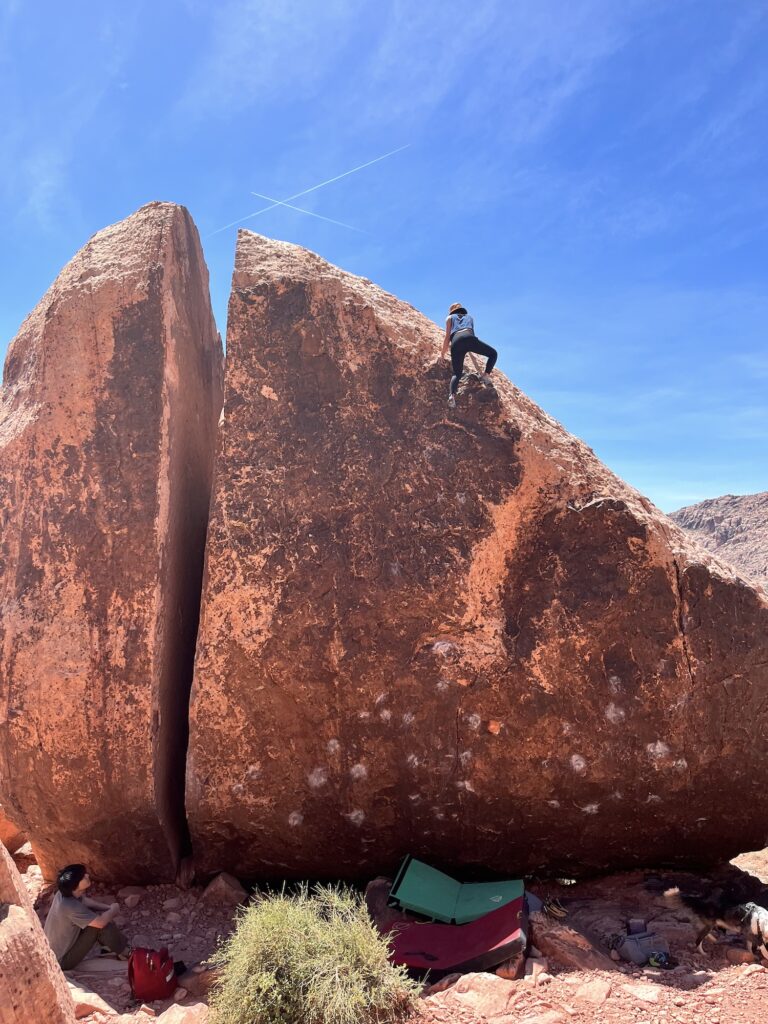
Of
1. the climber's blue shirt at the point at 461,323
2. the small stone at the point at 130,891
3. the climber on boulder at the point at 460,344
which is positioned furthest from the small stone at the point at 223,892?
the climber's blue shirt at the point at 461,323

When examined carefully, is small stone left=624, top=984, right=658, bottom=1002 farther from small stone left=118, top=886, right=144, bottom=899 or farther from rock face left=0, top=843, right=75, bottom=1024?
small stone left=118, top=886, right=144, bottom=899

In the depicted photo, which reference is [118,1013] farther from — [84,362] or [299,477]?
[84,362]

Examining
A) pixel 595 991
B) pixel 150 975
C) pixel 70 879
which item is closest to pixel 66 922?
pixel 70 879

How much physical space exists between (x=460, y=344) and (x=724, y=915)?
140 inches

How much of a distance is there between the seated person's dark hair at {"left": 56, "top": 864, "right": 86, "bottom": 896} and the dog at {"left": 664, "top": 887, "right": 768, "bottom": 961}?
322 centimetres

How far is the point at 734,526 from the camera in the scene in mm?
26562

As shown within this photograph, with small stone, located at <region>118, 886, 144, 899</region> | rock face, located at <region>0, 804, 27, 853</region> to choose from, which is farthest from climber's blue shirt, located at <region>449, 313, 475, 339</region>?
rock face, located at <region>0, 804, 27, 853</region>

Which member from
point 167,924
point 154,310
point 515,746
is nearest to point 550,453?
point 515,746

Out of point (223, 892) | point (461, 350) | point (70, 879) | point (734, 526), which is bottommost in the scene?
point (223, 892)

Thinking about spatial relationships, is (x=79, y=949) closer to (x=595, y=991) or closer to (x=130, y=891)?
A: (x=130, y=891)

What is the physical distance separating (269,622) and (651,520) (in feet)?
7.72

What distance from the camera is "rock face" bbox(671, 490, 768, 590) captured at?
76.4 feet

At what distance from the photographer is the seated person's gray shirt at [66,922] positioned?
392cm

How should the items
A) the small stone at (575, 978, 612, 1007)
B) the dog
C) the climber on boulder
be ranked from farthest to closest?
the climber on boulder
the dog
the small stone at (575, 978, 612, 1007)
